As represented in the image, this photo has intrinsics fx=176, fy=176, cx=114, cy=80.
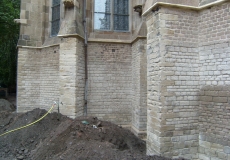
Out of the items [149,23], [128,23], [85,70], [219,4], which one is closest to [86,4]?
[128,23]

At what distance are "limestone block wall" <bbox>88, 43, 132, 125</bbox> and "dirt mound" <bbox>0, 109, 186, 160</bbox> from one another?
1.64 meters

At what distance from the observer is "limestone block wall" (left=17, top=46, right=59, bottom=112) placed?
30.0 feet

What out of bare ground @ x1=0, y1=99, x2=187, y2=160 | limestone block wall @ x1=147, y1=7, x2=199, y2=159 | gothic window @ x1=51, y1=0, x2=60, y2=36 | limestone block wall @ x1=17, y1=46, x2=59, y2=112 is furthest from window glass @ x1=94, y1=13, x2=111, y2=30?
bare ground @ x1=0, y1=99, x2=187, y2=160

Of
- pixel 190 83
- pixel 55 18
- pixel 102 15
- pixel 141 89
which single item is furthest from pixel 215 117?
pixel 55 18

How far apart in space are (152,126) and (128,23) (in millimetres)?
5917

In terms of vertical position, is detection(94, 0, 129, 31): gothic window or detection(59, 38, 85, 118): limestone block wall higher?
detection(94, 0, 129, 31): gothic window

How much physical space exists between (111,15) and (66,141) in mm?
6404

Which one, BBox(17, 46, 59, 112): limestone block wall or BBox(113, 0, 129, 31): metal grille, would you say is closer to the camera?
BBox(113, 0, 129, 31): metal grille

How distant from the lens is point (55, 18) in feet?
31.1

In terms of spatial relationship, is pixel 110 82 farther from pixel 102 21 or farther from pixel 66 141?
pixel 66 141

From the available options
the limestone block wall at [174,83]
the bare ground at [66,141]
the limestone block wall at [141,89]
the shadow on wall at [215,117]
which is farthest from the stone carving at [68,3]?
the shadow on wall at [215,117]

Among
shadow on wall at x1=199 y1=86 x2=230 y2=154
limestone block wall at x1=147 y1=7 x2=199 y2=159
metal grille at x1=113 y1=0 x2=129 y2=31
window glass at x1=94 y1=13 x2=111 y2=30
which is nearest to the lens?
shadow on wall at x1=199 y1=86 x2=230 y2=154

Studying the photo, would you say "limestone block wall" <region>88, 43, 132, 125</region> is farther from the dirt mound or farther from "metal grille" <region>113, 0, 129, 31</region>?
the dirt mound

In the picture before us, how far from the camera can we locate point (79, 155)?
173 inches
